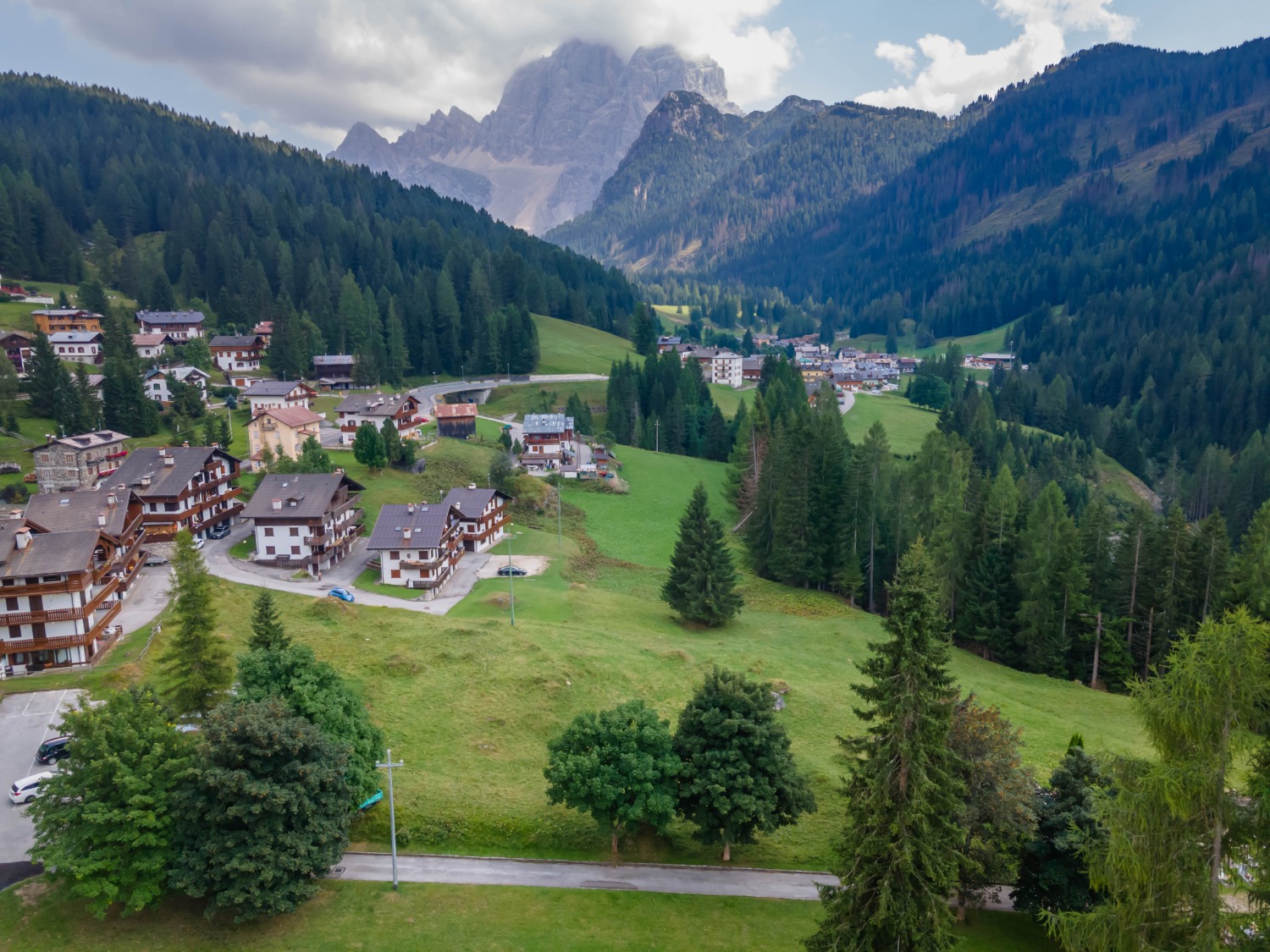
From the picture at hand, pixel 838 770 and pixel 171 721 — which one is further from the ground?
pixel 171 721

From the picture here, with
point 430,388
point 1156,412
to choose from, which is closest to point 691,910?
point 430,388

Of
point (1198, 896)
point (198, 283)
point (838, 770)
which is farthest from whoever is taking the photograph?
point (198, 283)

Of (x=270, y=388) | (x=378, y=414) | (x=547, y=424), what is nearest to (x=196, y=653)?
(x=378, y=414)

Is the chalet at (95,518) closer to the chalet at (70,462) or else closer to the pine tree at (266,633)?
the chalet at (70,462)

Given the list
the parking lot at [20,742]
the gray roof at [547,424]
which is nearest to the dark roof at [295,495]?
the parking lot at [20,742]

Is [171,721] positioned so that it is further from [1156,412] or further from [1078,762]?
[1156,412]

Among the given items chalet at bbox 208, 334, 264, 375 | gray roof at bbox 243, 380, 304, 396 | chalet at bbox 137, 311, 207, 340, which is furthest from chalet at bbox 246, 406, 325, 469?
chalet at bbox 137, 311, 207, 340
